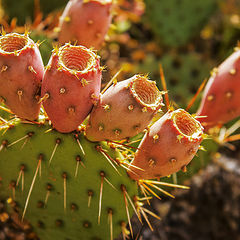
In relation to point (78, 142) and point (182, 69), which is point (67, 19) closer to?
point (78, 142)

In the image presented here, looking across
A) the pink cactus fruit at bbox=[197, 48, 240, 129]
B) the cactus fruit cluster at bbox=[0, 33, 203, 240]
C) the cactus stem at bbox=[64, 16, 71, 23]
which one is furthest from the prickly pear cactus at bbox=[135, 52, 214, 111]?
the cactus fruit cluster at bbox=[0, 33, 203, 240]

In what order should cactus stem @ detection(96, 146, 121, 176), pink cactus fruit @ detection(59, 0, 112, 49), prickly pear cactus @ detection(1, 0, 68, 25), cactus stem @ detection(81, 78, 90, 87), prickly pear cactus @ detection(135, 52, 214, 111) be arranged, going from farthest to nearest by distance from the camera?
prickly pear cactus @ detection(1, 0, 68, 25) < prickly pear cactus @ detection(135, 52, 214, 111) < pink cactus fruit @ detection(59, 0, 112, 49) < cactus stem @ detection(96, 146, 121, 176) < cactus stem @ detection(81, 78, 90, 87)

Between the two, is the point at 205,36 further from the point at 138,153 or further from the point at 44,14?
the point at 138,153

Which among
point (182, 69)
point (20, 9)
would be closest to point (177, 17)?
point (182, 69)

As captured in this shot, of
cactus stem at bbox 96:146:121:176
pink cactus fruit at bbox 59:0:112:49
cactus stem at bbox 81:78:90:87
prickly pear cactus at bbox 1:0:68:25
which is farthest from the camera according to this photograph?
prickly pear cactus at bbox 1:0:68:25

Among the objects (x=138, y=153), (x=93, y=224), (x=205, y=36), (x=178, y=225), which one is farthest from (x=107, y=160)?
(x=205, y=36)

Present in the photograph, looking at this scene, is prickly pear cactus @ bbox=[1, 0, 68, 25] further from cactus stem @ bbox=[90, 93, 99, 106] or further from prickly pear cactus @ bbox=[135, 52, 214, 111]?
cactus stem @ bbox=[90, 93, 99, 106]
